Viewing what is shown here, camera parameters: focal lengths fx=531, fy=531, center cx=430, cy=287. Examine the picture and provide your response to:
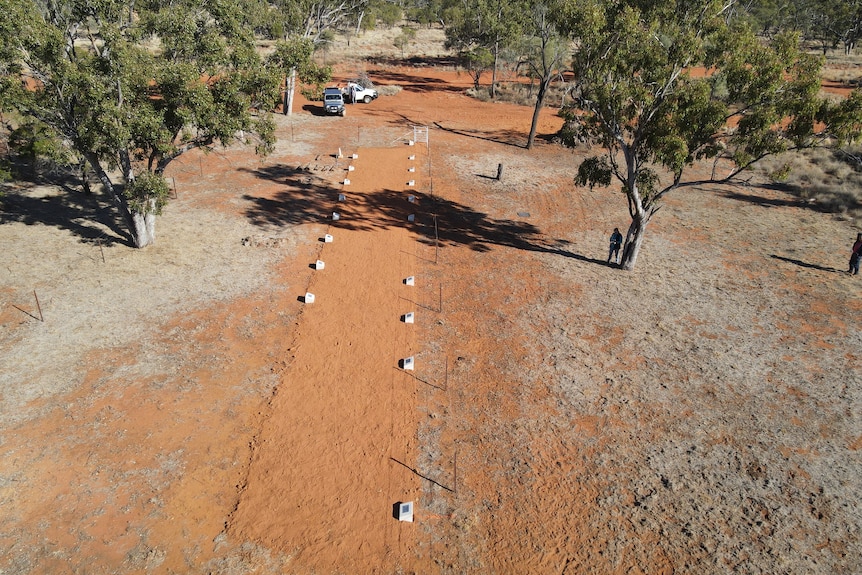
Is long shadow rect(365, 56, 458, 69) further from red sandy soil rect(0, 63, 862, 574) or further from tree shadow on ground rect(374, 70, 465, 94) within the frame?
red sandy soil rect(0, 63, 862, 574)

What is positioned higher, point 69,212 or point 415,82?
point 415,82

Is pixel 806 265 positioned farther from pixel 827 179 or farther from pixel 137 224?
pixel 137 224

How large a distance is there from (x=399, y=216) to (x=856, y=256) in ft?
59.2

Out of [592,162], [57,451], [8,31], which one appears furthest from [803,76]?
[8,31]

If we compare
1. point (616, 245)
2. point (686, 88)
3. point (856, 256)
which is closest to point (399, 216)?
point (616, 245)

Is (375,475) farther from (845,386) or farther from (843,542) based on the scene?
(845,386)

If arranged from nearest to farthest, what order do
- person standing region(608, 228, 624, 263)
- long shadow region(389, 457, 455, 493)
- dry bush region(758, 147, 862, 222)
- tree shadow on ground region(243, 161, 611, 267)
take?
long shadow region(389, 457, 455, 493), person standing region(608, 228, 624, 263), tree shadow on ground region(243, 161, 611, 267), dry bush region(758, 147, 862, 222)

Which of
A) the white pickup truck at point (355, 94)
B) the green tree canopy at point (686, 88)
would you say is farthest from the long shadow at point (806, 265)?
the white pickup truck at point (355, 94)

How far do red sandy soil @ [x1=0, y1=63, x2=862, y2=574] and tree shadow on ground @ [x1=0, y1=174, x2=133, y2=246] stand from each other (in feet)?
0.53

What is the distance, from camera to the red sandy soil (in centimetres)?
1038

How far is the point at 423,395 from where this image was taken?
45.8 ft

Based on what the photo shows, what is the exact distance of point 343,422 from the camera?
42.7 feet

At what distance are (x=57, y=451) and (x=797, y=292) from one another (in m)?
22.9

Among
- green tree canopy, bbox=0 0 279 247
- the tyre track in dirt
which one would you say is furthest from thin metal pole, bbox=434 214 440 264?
green tree canopy, bbox=0 0 279 247
